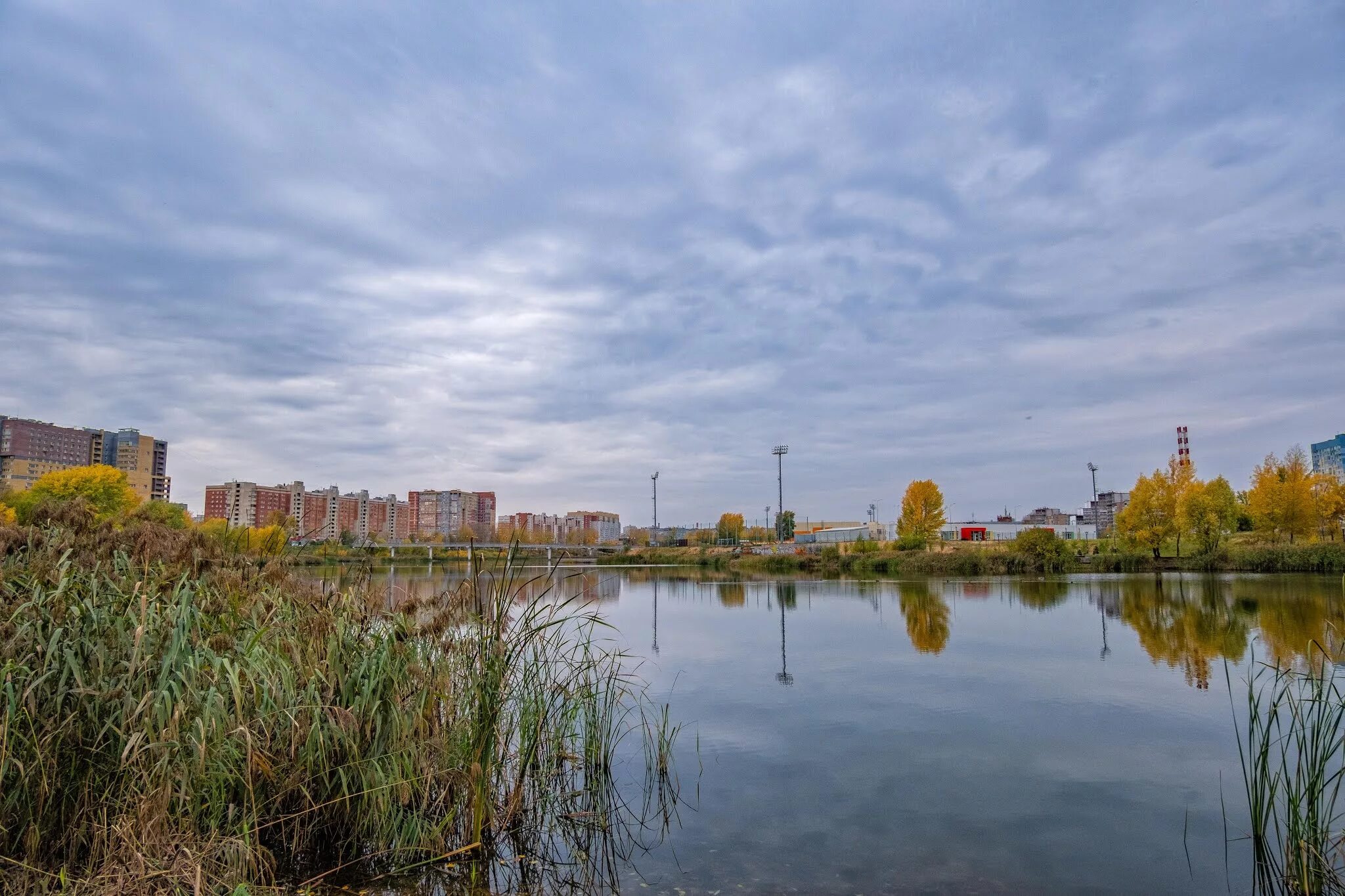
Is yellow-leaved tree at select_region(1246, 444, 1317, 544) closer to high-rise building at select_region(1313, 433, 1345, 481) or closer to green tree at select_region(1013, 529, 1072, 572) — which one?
green tree at select_region(1013, 529, 1072, 572)

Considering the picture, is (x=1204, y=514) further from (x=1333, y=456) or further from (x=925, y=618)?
(x=1333, y=456)

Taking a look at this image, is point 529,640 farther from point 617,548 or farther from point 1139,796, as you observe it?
point 617,548

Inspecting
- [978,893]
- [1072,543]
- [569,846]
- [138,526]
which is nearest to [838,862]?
[978,893]

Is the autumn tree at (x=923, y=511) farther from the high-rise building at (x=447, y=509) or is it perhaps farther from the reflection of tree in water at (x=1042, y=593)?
the high-rise building at (x=447, y=509)

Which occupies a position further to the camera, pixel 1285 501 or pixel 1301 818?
pixel 1285 501

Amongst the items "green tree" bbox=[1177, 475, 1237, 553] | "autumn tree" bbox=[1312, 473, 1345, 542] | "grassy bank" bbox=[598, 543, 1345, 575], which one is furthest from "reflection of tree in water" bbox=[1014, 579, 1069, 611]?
"autumn tree" bbox=[1312, 473, 1345, 542]

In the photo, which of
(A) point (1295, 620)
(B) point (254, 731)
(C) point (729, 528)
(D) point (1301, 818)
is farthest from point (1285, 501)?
(C) point (729, 528)

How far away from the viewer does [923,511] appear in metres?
72.1

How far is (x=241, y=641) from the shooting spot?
6.23 meters

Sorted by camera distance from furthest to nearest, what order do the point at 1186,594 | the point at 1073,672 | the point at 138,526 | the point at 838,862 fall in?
the point at 1186,594
the point at 1073,672
the point at 138,526
the point at 838,862

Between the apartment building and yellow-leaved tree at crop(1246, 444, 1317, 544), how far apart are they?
2067 inches

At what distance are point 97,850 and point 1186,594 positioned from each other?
3765cm

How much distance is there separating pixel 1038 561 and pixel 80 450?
148 m

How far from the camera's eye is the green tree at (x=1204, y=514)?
4859 centimetres
